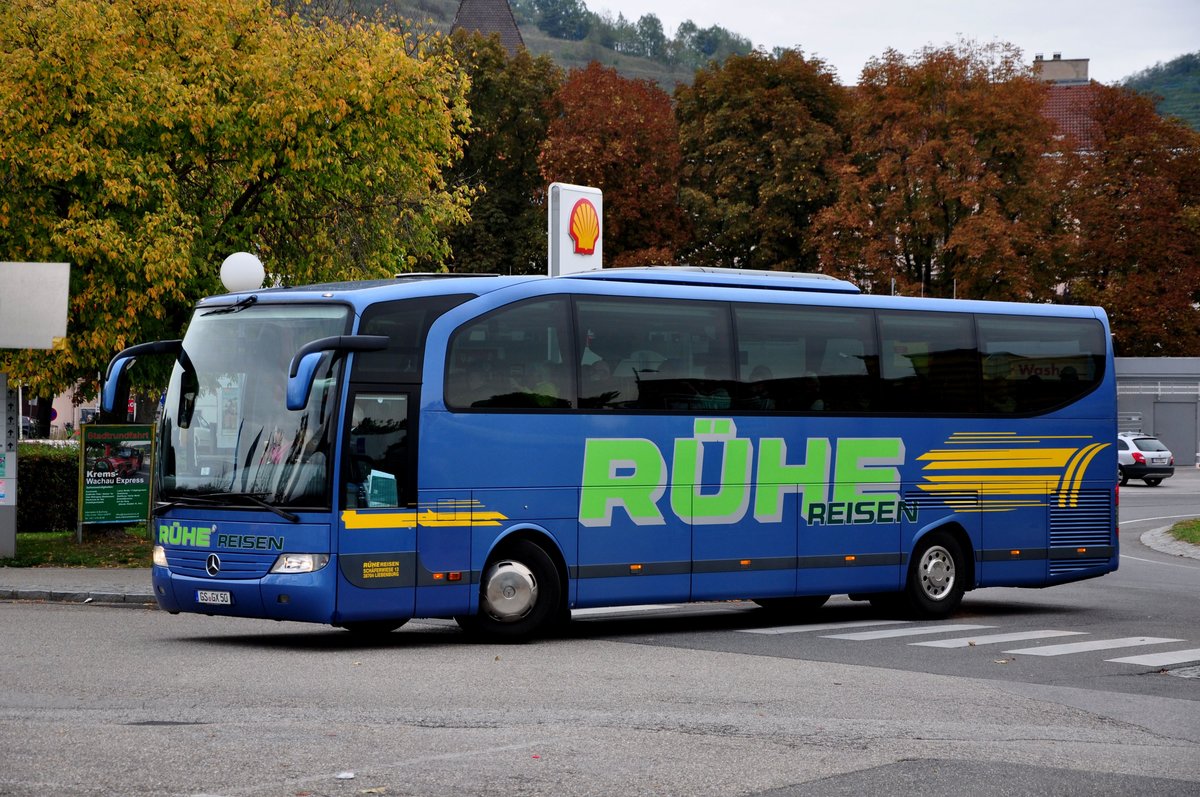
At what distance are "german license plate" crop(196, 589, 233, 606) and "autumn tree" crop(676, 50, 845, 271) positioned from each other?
43.7 m

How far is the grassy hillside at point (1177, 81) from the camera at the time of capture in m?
168

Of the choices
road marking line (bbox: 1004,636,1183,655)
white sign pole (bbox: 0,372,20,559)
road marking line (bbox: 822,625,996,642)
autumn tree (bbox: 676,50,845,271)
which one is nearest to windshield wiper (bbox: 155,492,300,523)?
road marking line (bbox: 822,625,996,642)

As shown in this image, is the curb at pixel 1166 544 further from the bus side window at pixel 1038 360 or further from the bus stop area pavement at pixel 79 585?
the bus stop area pavement at pixel 79 585

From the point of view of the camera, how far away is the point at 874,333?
1719cm

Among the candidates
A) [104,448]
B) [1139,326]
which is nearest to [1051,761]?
[104,448]

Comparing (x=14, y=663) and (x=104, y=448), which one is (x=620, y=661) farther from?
(x=104, y=448)

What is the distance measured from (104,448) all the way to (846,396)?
1160cm

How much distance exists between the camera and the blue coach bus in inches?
543

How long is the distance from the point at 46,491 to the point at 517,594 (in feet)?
55.6

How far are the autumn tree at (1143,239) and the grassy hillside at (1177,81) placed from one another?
104 meters

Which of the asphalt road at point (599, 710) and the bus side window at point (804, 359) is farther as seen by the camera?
the bus side window at point (804, 359)

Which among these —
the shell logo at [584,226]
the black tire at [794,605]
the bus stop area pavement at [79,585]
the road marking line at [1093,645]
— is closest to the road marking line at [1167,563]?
the black tire at [794,605]

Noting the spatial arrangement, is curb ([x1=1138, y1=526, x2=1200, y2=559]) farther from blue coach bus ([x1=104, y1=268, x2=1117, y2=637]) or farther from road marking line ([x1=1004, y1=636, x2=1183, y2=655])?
road marking line ([x1=1004, y1=636, x2=1183, y2=655])

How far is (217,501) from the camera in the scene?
547 inches
